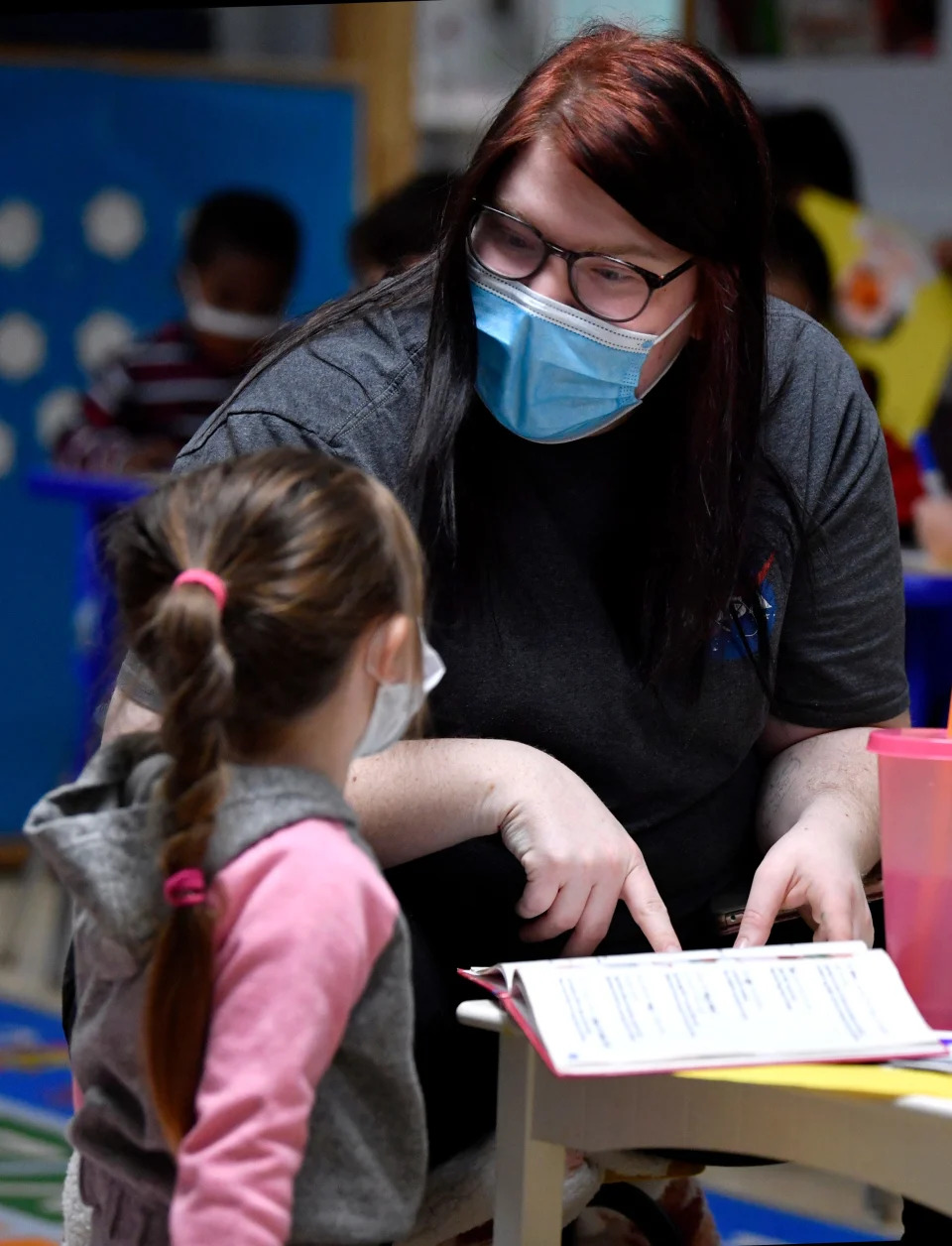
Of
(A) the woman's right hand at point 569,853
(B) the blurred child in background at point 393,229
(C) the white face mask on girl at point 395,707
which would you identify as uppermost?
(C) the white face mask on girl at point 395,707

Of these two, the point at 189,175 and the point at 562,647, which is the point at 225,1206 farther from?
the point at 189,175

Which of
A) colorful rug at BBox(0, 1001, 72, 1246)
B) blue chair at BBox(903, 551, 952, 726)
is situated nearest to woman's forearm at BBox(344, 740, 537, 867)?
colorful rug at BBox(0, 1001, 72, 1246)

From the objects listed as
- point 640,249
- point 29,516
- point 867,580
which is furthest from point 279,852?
point 29,516

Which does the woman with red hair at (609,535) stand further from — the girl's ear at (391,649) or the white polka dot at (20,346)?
the white polka dot at (20,346)

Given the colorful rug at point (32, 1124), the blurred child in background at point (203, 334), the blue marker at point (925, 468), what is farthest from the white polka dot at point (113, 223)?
the blue marker at point (925, 468)

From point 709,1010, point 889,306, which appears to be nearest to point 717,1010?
point 709,1010

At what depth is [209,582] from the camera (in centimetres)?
99

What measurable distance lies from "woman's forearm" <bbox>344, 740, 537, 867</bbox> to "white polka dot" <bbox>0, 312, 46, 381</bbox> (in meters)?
2.91

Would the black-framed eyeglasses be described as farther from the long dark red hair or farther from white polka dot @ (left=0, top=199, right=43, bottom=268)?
white polka dot @ (left=0, top=199, right=43, bottom=268)

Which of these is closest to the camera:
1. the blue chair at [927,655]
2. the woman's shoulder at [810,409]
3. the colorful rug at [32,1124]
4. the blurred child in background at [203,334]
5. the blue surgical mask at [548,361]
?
the blue surgical mask at [548,361]

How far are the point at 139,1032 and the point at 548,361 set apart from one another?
584mm

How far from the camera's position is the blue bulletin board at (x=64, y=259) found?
3936 millimetres

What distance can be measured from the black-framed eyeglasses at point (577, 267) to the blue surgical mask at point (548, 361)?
10mm

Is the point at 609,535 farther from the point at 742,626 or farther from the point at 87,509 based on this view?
the point at 87,509
